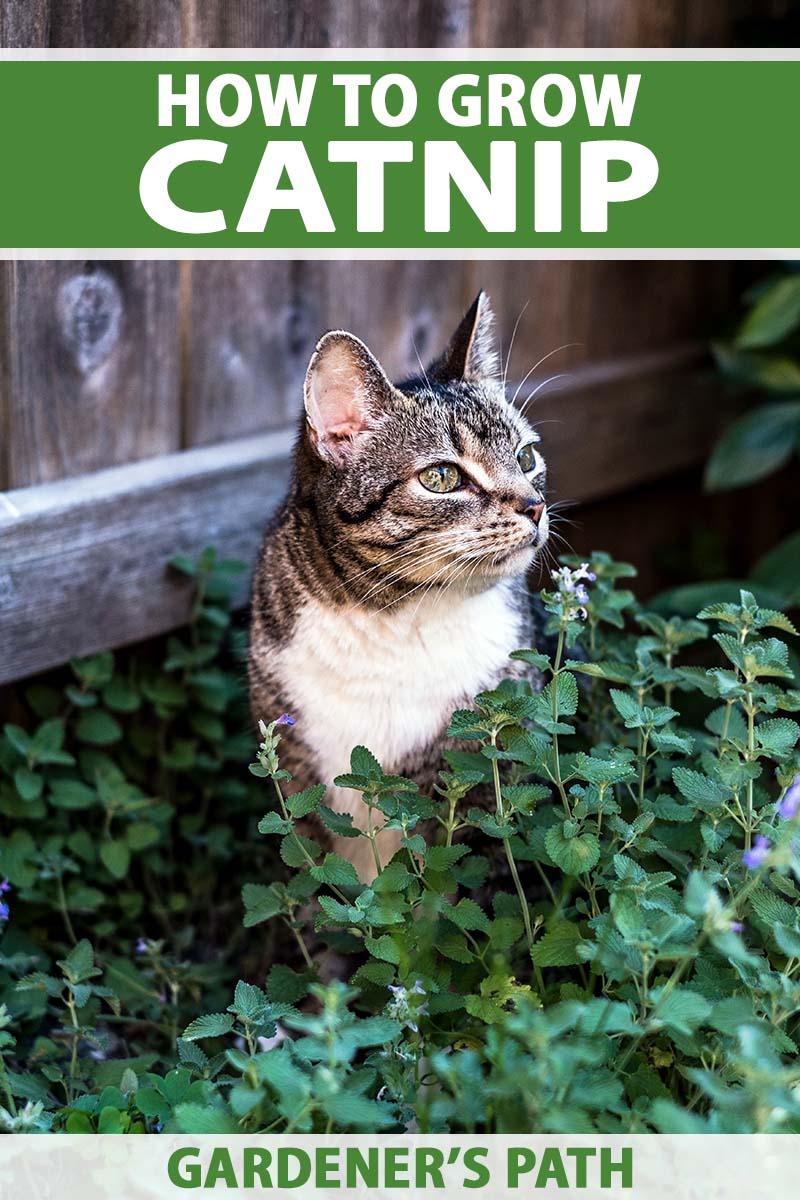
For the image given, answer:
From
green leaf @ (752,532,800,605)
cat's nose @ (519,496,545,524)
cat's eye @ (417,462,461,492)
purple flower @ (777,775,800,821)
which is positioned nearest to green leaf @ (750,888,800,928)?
purple flower @ (777,775,800,821)

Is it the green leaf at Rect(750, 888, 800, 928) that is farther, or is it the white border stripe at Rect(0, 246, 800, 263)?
the white border stripe at Rect(0, 246, 800, 263)

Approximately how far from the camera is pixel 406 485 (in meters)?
2.38

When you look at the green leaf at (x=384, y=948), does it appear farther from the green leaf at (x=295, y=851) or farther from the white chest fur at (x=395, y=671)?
the white chest fur at (x=395, y=671)

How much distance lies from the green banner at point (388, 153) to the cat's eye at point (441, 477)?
0.91 m

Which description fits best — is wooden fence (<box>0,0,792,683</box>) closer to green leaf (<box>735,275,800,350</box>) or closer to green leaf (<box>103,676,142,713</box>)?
green leaf (<box>103,676,142,713</box>)

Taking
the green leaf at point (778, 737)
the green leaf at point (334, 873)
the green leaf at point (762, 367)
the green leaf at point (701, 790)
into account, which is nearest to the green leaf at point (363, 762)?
the green leaf at point (334, 873)

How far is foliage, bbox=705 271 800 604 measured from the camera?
3477 millimetres

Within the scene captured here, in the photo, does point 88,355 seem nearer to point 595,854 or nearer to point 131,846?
point 131,846

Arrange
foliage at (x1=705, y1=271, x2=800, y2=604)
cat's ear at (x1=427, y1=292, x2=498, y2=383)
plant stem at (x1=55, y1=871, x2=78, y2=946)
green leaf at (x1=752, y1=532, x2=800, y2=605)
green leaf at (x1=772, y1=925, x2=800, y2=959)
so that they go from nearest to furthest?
green leaf at (x1=772, y1=925, x2=800, y2=959)
cat's ear at (x1=427, y1=292, x2=498, y2=383)
plant stem at (x1=55, y1=871, x2=78, y2=946)
green leaf at (x1=752, y1=532, x2=800, y2=605)
foliage at (x1=705, y1=271, x2=800, y2=604)

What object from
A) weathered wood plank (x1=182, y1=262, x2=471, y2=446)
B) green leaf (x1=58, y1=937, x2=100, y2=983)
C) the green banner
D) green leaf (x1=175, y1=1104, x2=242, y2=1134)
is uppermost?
the green banner

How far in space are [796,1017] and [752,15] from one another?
3.23 metres

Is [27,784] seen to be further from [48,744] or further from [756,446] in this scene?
[756,446]
